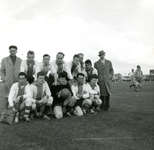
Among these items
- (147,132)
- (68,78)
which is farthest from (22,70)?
(147,132)

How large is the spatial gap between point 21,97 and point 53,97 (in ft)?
3.74

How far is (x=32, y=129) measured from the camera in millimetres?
4832

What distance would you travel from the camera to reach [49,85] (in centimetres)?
677

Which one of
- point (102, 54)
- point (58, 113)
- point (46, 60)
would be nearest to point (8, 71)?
point (46, 60)

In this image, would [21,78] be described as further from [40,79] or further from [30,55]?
[30,55]

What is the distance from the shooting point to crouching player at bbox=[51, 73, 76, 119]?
641cm

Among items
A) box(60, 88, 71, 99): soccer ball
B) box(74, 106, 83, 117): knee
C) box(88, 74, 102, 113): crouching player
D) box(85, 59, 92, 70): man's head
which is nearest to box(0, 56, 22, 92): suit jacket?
box(60, 88, 71, 99): soccer ball

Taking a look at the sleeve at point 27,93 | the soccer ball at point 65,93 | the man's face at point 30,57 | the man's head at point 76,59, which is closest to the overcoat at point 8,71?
the man's face at point 30,57

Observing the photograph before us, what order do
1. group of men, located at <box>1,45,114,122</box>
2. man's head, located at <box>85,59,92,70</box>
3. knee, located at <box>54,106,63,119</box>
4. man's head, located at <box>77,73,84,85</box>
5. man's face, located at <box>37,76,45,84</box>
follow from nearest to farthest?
group of men, located at <box>1,45,114,122</box>
man's face, located at <box>37,76,45,84</box>
knee, located at <box>54,106,63,119</box>
man's head, located at <box>77,73,84,85</box>
man's head, located at <box>85,59,92,70</box>

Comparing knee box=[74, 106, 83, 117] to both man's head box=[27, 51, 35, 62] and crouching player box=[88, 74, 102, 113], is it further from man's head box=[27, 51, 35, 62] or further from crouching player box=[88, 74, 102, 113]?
A: man's head box=[27, 51, 35, 62]

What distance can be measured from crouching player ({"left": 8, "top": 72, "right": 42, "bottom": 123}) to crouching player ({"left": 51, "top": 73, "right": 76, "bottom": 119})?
36.4 inches

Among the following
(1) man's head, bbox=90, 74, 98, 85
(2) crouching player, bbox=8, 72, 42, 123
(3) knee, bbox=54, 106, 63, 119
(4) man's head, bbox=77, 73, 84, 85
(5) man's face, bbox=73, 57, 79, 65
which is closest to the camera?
(2) crouching player, bbox=8, 72, 42, 123

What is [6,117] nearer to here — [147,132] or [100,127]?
[100,127]

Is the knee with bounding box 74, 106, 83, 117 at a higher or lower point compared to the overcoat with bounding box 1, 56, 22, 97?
lower
